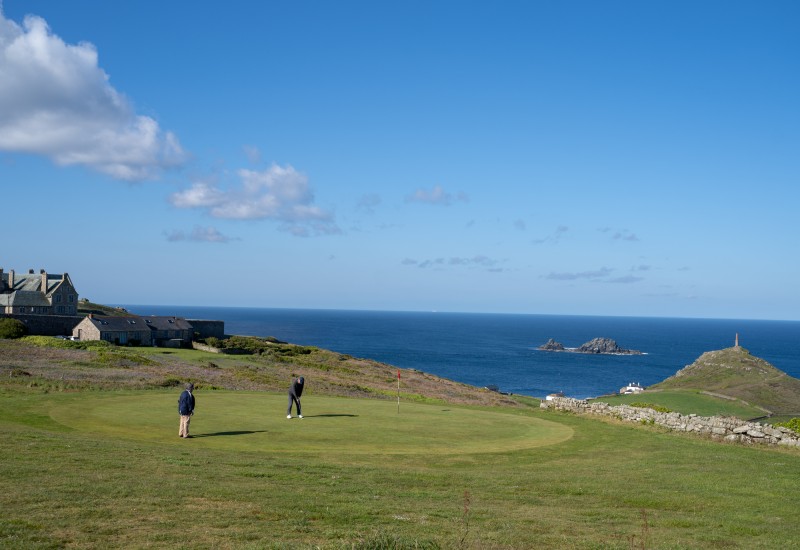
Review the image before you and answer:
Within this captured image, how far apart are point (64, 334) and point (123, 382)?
4390 cm

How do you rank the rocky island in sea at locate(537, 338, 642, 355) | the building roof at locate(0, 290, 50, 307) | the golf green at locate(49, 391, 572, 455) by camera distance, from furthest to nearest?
the rocky island in sea at locate(537, 338, 642, 355)
the building roof at locate(0, 290, 50, 307)
the golf green at locate(49, 391, 572, 455)

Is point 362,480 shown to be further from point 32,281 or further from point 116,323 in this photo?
point 32,281

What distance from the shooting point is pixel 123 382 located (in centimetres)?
3525

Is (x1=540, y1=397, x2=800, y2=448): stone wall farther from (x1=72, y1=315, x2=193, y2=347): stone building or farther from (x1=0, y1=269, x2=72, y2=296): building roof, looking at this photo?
(x1=0, y1=269, x2=72, y2=296): building roof

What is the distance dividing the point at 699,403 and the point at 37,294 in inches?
3179

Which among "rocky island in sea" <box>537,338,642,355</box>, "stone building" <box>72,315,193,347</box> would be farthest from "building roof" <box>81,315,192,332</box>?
"rocky island in sea" <box>537,338,642,355</box>

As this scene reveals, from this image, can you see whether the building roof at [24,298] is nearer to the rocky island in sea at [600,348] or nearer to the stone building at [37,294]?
the stone building at [37,294]

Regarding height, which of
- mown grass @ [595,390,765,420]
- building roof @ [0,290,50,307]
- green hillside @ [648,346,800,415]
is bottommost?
mown grass @ [595,390,765,420]

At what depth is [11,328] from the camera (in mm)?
65062

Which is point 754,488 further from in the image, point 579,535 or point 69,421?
point 69,421

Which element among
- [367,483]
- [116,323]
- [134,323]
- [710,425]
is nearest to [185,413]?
[367,483]

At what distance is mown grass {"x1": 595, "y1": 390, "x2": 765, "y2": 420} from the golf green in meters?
20.0

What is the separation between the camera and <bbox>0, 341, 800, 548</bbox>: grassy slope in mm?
10539

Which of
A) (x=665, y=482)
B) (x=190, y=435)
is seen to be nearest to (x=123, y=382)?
(x=190, y=435)
